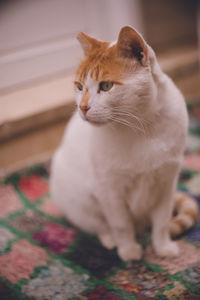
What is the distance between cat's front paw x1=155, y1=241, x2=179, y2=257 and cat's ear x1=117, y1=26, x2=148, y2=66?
0.63 meters

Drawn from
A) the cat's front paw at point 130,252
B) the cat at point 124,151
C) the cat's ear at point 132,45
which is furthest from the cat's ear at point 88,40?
the cat's front paw at point 130,252

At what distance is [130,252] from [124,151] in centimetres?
37

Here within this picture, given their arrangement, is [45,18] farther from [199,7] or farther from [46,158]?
[199,7]

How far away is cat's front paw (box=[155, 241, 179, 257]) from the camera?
1.07m

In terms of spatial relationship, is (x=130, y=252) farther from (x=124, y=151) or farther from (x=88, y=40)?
(x=88, y=40)

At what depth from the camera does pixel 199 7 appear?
2326 mm

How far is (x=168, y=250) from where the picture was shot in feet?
3.51

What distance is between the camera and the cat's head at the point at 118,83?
31.8 inches

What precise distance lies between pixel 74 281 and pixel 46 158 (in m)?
0.83

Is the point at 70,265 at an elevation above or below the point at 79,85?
below

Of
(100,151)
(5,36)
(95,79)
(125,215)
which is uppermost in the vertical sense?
(5,36)

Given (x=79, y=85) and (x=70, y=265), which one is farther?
(x=70, y=265)

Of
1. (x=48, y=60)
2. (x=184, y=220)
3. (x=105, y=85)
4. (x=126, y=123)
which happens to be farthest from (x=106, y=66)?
(x=48, y=60)

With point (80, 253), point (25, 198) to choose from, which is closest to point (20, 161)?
point (25, 198)
